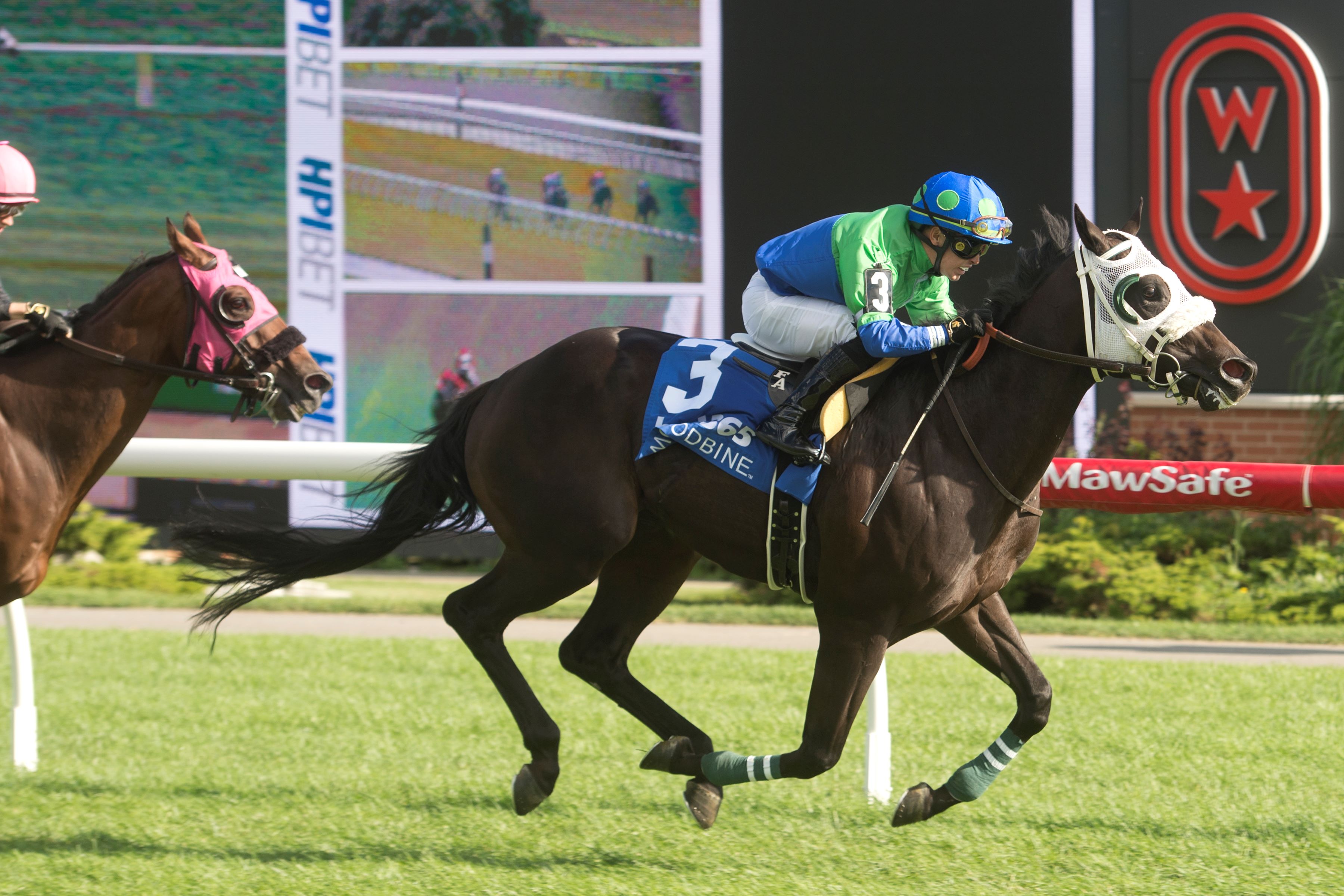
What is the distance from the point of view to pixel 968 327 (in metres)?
4.03

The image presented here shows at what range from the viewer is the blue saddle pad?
4.17 metres

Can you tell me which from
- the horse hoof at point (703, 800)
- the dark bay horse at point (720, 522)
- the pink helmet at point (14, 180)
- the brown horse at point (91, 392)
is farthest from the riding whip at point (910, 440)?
the pink helmet at point (14, 180)

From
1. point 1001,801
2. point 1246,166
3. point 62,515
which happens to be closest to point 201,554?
point 62,515

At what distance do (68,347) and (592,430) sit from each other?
1648 millimetres

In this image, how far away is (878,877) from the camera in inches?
164

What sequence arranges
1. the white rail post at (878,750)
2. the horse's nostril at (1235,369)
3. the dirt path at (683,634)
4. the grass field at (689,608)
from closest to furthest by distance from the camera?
the horse's nostril at (1235,369) → the white rail post at (878,750) → the dirt path at (683,634) → the grass field at (689,608)

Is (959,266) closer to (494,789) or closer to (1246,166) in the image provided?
(494,789)

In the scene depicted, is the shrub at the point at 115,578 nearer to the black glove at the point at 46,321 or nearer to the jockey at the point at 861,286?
the black glove at the point at 46,321

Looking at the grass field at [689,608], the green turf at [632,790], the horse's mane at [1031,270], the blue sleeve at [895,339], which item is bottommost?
the grass field at [689,608]

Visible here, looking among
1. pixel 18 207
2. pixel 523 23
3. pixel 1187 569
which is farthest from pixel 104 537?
pixel 1187 569

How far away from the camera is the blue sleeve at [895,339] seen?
3.93 m

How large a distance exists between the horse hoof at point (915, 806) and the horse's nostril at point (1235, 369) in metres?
1.52

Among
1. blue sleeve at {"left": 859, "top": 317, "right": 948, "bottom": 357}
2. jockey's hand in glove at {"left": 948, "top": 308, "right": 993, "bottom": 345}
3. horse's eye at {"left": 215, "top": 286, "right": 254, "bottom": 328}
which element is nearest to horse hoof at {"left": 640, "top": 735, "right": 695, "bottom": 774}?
blue sleeve at {"left": 859, "top": 317, "right": 948, "bottom": 357}

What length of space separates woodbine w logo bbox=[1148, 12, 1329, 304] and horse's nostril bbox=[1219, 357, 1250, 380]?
24.8ft
